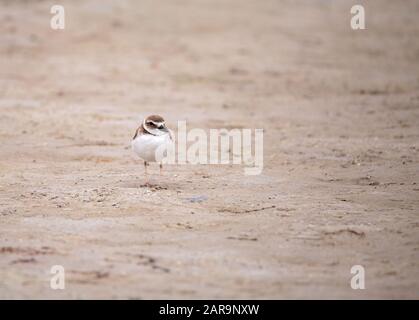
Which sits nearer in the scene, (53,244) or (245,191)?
(53,244)

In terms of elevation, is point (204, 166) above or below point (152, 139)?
below

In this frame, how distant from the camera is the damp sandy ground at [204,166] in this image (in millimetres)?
7062

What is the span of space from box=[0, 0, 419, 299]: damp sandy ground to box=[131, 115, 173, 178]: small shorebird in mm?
403

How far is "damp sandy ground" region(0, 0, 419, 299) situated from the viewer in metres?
7.06

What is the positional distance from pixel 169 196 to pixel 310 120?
5.03m

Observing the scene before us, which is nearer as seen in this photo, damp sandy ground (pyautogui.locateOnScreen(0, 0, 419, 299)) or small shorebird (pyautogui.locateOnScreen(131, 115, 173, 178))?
damp sandy ground (pyautogui.locateOnScreen(0, 0, 419, 299))

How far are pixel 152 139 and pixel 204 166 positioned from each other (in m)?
1.76

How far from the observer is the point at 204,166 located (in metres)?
10.8

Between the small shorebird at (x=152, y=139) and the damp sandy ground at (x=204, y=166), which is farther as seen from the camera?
the small shorebird at (x=152, y=139)

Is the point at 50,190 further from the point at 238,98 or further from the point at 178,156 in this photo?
the point at 238,98

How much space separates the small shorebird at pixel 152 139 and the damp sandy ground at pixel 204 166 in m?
0.40

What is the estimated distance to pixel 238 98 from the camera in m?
15.3

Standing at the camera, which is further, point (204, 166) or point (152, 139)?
point (204, 166)
